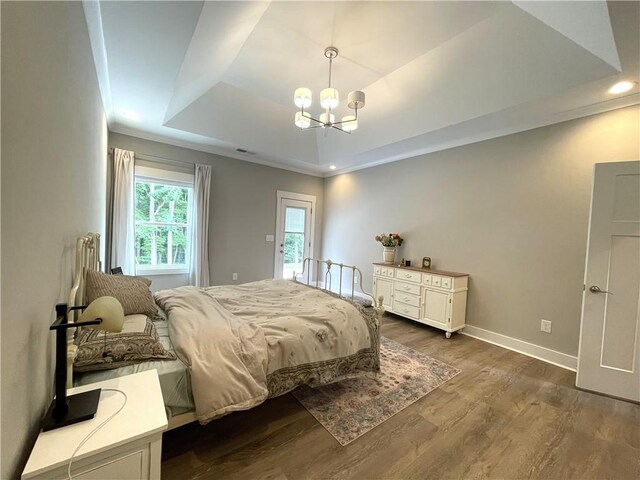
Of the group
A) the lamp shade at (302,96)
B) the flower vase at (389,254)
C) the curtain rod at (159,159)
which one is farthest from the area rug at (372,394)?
the curtain rod at (159,159)

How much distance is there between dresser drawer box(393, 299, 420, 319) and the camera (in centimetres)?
379

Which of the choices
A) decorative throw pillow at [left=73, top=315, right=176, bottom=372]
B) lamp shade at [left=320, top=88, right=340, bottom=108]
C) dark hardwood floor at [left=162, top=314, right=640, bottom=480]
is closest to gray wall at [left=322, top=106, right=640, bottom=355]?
dark hardwood floor at [left=162, top=314, right=640, bottom=480]

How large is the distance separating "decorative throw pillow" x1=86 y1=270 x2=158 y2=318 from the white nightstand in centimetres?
97

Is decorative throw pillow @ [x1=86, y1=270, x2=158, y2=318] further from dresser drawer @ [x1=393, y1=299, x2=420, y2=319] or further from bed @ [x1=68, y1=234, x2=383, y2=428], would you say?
dresser drawer @ [x1=393, y1=299, x2=420, y2=319]

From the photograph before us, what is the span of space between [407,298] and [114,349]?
3.48 metres

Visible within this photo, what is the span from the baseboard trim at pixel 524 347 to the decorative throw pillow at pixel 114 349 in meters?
3.61

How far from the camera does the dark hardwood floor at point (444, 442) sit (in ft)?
5.05

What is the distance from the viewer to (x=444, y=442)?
1757 mm

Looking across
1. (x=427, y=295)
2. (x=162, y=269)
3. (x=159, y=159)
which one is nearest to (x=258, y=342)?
(x=427, y=295)

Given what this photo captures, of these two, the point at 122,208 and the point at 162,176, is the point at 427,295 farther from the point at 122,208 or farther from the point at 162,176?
the point at 122,208

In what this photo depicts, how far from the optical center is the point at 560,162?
2.89 m

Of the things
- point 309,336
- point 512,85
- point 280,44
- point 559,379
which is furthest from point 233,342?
point 512,85

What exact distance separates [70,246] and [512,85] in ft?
12.2

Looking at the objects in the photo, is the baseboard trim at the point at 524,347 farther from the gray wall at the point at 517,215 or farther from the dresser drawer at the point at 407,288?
the dresser drawer at the point at 407,288
